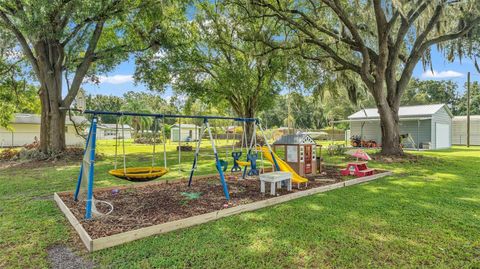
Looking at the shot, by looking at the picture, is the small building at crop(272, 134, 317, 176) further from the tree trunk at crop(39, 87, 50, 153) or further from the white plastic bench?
the tree trunk at crop(39, 87, 50, 153)

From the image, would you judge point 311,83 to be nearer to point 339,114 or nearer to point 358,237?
point 358,237

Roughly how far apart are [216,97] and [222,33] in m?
4.02

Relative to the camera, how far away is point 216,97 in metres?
16.6

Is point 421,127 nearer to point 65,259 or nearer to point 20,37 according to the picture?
point 65,259

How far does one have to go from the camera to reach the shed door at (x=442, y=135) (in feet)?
54.6

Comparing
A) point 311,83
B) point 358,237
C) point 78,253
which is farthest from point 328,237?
point 311,83

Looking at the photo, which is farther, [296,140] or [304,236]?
[296,140]

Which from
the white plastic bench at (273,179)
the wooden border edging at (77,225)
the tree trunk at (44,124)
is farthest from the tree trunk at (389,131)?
the tree trunk at (44,124)

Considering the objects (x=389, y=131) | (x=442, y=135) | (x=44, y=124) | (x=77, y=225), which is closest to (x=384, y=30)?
(x=389, y=131)

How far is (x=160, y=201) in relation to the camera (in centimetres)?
448

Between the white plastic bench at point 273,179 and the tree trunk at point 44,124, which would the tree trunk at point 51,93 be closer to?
the tree trunk at point 44,124

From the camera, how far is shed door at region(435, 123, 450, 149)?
16638 millimetres

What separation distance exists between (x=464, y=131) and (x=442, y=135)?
17.0 feet

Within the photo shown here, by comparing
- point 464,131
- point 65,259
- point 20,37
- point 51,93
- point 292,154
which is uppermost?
point 20,37
